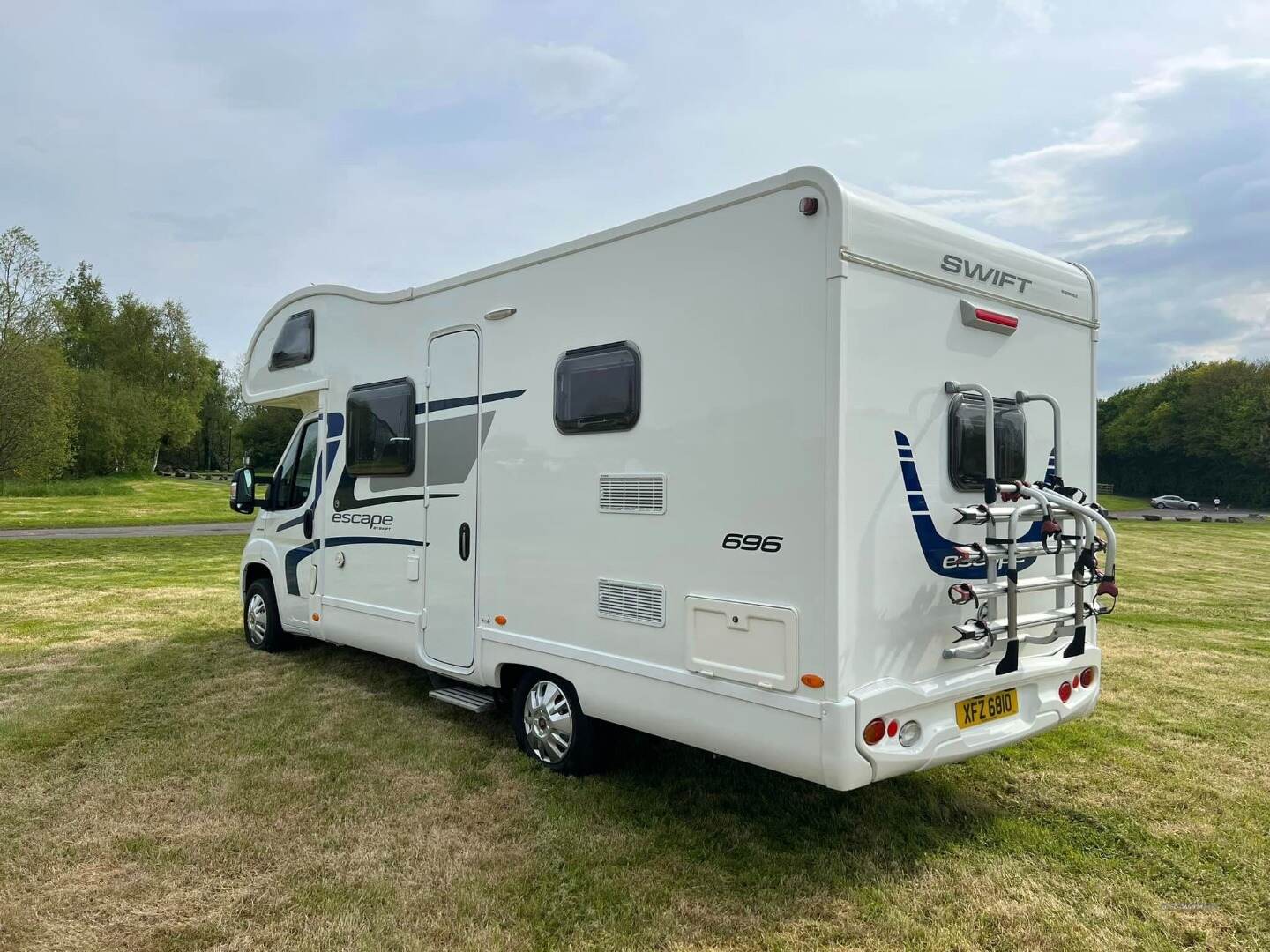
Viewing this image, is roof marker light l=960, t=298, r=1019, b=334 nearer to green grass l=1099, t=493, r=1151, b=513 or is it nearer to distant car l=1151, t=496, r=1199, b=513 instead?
green grass l=1099, t=493, r=1151, b=513

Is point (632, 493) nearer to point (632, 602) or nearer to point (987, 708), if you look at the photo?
point (632, 602)

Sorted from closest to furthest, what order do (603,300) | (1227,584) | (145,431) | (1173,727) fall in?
(603,300) → (1173,727) → (1227,584) → (145,431)

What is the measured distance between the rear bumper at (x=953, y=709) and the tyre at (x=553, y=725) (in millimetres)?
1657

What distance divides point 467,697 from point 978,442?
11.0 ft

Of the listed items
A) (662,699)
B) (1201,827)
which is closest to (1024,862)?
(1201,827)

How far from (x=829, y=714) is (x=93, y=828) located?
3544 mm

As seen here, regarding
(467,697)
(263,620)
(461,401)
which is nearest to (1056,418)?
(461,401)

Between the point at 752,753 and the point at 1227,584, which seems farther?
the point at 1227,584

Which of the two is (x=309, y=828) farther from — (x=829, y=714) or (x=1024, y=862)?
(x=1024, y=862)

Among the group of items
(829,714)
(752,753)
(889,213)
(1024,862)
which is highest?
(889,213)

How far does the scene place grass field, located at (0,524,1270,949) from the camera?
3264 millimetres

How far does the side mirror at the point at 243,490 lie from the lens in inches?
275

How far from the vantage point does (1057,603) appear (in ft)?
13.0

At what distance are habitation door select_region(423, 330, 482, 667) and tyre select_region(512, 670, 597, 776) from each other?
49 cm
